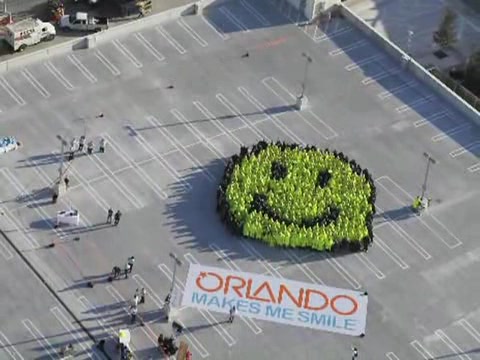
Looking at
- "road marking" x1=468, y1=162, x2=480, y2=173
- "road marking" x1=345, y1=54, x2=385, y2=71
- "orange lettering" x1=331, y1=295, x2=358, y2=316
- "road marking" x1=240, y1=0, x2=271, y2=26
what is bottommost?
"orange lettering" x1=331, y1=295, x2=358, y2=316

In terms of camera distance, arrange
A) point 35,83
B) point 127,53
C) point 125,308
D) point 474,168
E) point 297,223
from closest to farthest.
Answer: point 125,308, point 297,223, point 474,168, point 35,83, point 127,53

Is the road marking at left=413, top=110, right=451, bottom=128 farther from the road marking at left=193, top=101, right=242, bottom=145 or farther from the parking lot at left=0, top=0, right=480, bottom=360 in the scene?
the road marking at left=193, top=101, right=242, bottom=145

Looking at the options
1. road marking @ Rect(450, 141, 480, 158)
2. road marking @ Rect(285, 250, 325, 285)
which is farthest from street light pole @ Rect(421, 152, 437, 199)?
road marking @ Rect(285, 250, 325, 285)

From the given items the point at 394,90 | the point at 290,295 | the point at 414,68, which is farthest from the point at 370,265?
the point at 414,68

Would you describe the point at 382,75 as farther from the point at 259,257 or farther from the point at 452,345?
the point at 452,345

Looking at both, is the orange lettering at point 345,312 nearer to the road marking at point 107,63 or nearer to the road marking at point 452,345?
the road marking at point 452,345

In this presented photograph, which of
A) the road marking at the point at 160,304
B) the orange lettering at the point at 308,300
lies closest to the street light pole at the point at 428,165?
the orange lettering at the point at 308,300
